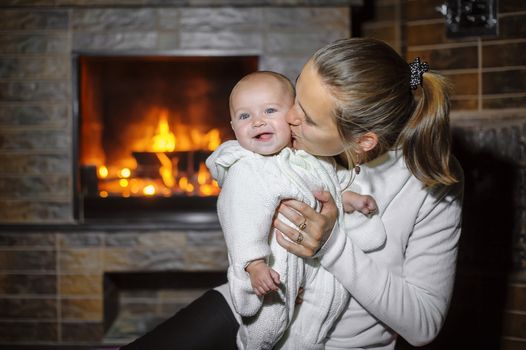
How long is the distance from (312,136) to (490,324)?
4.01ft

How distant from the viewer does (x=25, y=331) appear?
216 cm

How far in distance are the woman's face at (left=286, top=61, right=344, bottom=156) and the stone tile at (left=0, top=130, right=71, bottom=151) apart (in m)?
1.31

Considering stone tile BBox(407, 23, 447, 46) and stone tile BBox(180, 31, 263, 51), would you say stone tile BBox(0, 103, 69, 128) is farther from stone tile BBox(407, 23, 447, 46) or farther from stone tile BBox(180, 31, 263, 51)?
stone tile BBox(407, 23, 447, 46)

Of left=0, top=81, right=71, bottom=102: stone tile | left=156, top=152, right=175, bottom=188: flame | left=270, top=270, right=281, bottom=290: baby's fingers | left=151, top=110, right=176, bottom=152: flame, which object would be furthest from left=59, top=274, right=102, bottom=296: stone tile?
left=270, top=270, right=281, bottom=290: baby's fingers

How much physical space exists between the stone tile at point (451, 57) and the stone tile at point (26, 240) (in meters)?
1.55

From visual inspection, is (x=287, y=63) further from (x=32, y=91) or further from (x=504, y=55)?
(x=32, y=91)

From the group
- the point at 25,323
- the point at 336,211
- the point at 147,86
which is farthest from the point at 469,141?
the point at 25,323

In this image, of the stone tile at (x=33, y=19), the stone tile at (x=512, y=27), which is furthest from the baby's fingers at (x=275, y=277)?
the stone tile at (x=33, y=19)

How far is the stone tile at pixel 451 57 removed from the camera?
188 cm

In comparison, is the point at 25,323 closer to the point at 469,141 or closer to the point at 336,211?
the point at 336,211

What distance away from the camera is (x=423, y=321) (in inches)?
44.3

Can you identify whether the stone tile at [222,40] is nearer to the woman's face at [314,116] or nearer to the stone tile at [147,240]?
the stone tile at [147,240]

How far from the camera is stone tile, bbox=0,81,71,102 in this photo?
6.86ft

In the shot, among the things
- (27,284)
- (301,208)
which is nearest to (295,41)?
(301,208)
